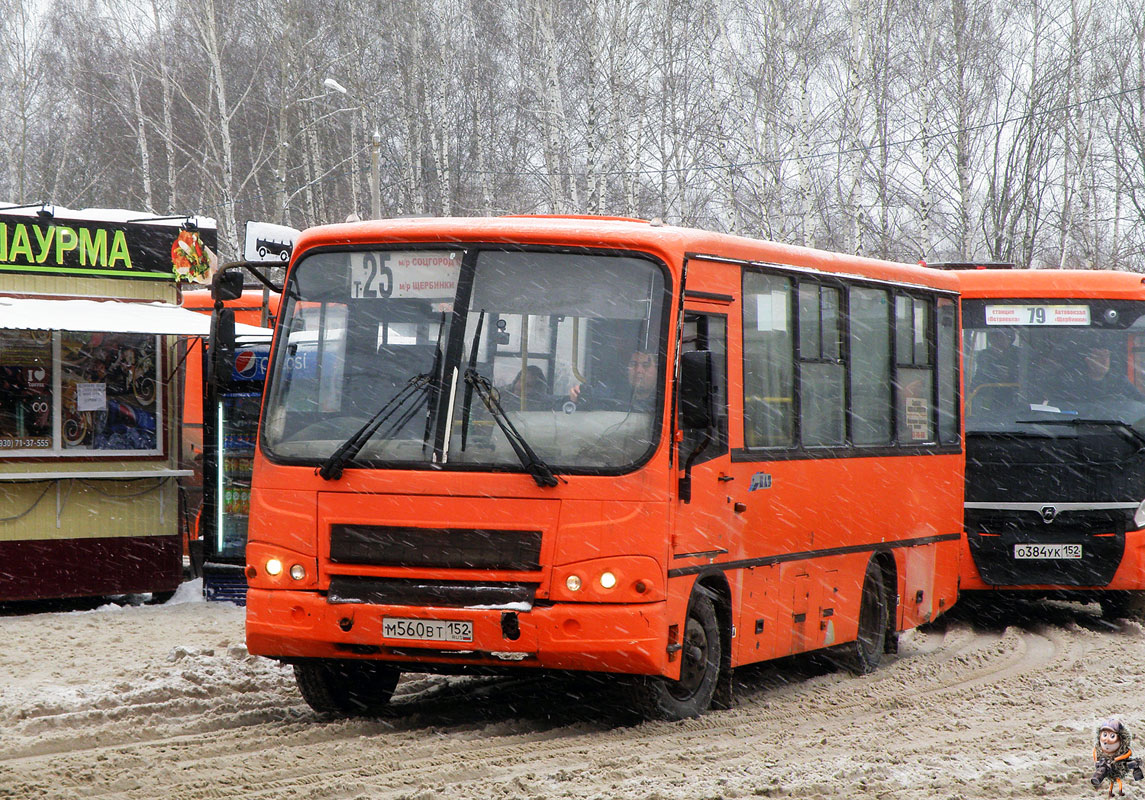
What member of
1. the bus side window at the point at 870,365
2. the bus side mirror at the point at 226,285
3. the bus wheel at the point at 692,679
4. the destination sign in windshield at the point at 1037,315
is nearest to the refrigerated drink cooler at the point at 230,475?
the bus side mirror at the point at 226,285

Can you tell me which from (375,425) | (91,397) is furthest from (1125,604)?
(91,397)

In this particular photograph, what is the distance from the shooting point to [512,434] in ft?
26.0

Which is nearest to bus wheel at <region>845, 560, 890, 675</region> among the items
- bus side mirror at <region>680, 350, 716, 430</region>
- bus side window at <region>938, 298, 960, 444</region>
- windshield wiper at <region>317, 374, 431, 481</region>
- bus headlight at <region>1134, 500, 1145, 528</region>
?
bus side window at <region>938, 298, 960, 444</region>

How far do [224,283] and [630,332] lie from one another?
2660mm

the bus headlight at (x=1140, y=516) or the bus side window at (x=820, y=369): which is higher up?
the bus side window at (x=820, y=369)

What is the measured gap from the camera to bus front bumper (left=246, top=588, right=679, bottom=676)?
777cm

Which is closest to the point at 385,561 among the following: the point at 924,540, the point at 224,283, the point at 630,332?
the point at 630,332

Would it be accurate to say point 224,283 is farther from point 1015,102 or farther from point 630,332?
point 1015,102

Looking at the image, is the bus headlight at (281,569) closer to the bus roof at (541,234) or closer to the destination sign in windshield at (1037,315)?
the bus roof at (541,234)

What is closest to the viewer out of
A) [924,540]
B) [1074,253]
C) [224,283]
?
[224,283]

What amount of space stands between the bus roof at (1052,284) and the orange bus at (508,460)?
5733mm

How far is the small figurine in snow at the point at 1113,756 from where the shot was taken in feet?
19.9

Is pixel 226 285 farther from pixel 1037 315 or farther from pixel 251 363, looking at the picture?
pixel 1037 315

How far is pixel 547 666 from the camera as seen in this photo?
7844 millimetres
